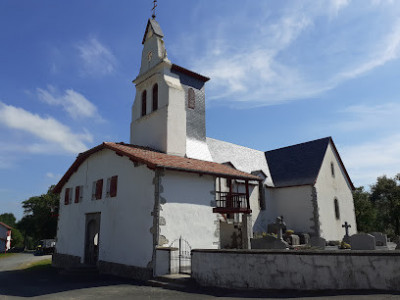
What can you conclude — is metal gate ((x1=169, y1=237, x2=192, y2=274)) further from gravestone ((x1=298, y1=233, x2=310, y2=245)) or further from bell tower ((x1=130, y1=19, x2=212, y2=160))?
gravestone ((x1=298, y1=233, x2=310, y2=245))

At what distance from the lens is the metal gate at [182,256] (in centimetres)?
1331

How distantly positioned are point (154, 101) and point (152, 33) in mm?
5726

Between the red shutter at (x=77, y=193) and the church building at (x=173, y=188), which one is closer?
the church building at (x=173, y=188)

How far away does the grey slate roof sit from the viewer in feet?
88.4

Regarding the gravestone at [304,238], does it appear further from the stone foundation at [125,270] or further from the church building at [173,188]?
the stone foundation at [125,270]

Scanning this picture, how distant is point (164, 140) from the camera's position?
1991 centimetres

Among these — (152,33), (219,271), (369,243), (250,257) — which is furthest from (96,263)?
(152,33)

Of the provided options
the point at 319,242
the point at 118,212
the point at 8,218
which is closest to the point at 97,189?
the point at 118,212

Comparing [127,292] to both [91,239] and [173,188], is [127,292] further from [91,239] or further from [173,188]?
[91,239]

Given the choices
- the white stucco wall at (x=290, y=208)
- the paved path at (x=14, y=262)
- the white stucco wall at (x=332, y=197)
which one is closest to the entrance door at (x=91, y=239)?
the paved path at (x=14, y=262)

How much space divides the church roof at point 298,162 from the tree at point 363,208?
10.4 m

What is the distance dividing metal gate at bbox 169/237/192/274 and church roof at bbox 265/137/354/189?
1480cm

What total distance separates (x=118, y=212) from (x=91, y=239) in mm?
4054

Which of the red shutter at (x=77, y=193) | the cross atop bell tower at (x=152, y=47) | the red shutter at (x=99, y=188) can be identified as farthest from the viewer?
the cross atop bell tower at (x=152, y=47)
